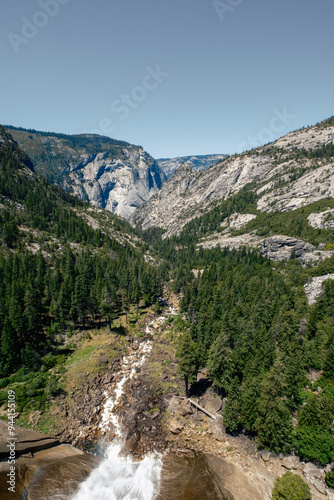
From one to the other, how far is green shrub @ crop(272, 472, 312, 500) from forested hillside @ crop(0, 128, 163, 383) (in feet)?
173

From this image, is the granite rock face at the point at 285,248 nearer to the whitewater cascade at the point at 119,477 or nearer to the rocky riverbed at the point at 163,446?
the rocky riverbed at the point at 163,446

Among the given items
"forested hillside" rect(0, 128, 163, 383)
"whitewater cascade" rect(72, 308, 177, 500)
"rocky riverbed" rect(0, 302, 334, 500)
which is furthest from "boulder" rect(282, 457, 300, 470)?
"forested hillside" rect(0, 128, 163, 383)

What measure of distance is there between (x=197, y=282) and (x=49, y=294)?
62.7 meters

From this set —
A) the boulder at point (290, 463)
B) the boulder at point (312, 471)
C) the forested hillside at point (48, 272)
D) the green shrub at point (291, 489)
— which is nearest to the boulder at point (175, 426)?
the boulder at point (290, 463)

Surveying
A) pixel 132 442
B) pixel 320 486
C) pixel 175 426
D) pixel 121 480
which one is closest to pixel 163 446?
pixel 175 426

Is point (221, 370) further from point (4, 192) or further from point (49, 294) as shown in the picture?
point (4, 192)

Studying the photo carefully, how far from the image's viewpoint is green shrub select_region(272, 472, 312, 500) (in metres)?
25.2

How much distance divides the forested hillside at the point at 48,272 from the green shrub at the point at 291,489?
52.6 metres

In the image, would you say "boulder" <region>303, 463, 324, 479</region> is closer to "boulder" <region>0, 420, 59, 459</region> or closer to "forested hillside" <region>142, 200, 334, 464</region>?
"forested hillside" <region>142, 200, 334, 464</region>

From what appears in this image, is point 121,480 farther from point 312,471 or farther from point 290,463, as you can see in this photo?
point 312,471

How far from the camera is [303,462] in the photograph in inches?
1294

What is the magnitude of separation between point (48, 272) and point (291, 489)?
299 feet

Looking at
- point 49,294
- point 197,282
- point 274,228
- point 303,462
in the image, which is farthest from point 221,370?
point 274,228

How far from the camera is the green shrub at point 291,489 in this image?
25.2 m
